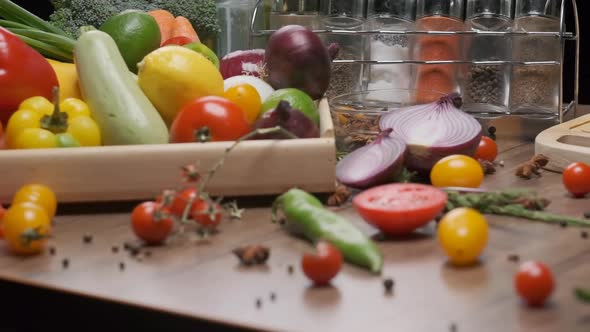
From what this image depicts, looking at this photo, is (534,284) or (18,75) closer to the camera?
(534,284)

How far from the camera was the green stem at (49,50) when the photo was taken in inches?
62.1

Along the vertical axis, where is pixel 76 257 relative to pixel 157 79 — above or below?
below

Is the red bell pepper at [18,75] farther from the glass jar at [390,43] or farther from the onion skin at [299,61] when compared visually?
the glass jar at [390,43]

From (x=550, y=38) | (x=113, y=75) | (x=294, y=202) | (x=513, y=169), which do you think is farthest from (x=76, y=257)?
(x=550, y=38)

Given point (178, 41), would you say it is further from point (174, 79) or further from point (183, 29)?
point (174, 79)

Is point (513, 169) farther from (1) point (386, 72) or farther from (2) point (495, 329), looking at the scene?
(2) point (495, 329)

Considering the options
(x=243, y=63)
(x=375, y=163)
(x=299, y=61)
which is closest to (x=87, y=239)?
(x=375, y=163)

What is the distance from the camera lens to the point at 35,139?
1228 mm


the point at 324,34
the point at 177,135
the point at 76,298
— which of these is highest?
the point at 324,34

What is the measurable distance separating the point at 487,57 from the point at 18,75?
2.59 ft

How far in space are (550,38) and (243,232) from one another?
0.74m

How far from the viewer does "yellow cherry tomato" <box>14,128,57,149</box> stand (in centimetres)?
123

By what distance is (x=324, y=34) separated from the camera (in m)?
1.65

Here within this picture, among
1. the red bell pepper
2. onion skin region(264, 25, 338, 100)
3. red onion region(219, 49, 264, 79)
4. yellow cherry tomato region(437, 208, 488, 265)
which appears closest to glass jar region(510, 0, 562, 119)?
onion skin region(264, 25, 338, 100)
